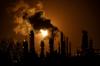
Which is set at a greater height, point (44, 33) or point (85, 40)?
point (44, 33)

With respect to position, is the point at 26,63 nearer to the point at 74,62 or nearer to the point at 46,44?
the point at 74,62

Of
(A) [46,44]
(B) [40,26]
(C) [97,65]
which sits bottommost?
(C) [97,65]

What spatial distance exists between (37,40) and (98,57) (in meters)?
27.0

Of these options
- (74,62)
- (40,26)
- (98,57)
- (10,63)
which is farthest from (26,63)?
(40,26)

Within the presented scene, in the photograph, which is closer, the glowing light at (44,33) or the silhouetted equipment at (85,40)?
the silhouetted equipment at (85,40)

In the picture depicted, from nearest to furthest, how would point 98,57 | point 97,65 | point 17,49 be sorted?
point 97,65, point 98,57, point 17,49

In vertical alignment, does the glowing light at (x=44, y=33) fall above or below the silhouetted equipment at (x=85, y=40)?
above

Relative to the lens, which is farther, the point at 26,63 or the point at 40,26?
the point at 40,26

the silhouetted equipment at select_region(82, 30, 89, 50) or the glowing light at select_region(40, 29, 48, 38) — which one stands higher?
the glowing light at select_region(40, 29, 48, 38)

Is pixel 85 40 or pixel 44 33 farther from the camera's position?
pixel 44 33

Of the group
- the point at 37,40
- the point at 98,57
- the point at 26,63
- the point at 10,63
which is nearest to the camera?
the point at 98,57

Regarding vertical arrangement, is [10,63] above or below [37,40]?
below

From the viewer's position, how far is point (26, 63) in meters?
47.3

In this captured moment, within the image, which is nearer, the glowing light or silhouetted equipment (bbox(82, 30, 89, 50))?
silhouetted equipment (bbox(82, 30, 89, 50))
